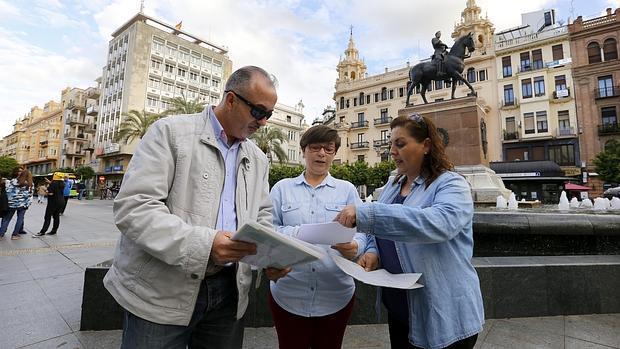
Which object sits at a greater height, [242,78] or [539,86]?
[539,86]

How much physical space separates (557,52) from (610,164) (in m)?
14.4

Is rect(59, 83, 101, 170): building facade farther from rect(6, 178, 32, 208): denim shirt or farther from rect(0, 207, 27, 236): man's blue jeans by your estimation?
rect(0, 207, 27, 236): man's blue jeans

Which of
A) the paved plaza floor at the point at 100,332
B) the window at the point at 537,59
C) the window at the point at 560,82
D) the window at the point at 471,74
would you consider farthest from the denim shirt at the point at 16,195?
the window at the point at 537,59

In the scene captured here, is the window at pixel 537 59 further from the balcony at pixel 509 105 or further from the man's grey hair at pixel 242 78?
the man's grey hair at pixel 242 78

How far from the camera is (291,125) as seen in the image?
5953cm

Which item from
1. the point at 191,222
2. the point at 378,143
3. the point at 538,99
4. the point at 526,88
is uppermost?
the point at 526,88

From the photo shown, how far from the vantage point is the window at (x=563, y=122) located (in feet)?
97.3

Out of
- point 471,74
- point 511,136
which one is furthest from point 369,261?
point 471,74

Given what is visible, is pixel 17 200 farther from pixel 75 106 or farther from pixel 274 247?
pixel 75 106

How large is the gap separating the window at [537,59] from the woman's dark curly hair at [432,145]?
39492mm

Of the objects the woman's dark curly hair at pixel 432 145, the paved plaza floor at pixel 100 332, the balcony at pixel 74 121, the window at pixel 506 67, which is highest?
the window at pixel 506 67

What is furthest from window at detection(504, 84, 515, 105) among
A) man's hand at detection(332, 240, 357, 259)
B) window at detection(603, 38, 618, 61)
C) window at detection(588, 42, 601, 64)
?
man's hand at detection(332, 240, 357, 259)

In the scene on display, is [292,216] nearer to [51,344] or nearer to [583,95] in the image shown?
[51,344]

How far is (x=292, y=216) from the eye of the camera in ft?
7.04
